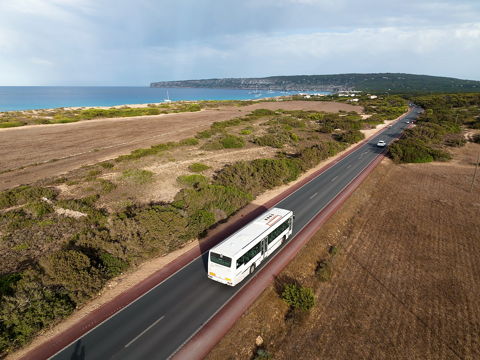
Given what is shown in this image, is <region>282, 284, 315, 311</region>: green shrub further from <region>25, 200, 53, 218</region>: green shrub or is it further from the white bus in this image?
<region>25, 200, 53, 218</region>: green shrub

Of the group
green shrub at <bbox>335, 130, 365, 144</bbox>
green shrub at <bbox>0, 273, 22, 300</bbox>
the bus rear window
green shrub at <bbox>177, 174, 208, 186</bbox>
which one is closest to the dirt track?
green shrub at <bbox>177, 174, 208, 186</bbox>

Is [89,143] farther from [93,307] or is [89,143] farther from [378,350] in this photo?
[378,350]

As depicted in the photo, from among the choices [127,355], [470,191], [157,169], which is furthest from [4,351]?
[470,191]

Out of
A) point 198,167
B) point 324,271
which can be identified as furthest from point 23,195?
point 324,271

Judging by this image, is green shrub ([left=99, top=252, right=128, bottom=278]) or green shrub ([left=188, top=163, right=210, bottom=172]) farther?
green shrub ([left=188, top=163, right=210, bottom=172])

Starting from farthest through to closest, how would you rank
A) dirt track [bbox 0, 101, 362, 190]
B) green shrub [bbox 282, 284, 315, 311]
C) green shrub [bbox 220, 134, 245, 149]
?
green shrub [bbox 220, 134, 245, 149], dirt track [bbox 0, 101, 362, 190], green shrub [bbox 282, 284, 315, 311]

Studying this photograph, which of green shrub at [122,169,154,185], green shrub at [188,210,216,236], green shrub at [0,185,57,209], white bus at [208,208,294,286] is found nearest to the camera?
white bus at [208,208,294,286]

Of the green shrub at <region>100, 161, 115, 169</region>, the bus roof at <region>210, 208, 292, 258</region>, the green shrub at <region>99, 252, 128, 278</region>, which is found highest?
the bus roof at <region>210, 208, 292, 258</region>
